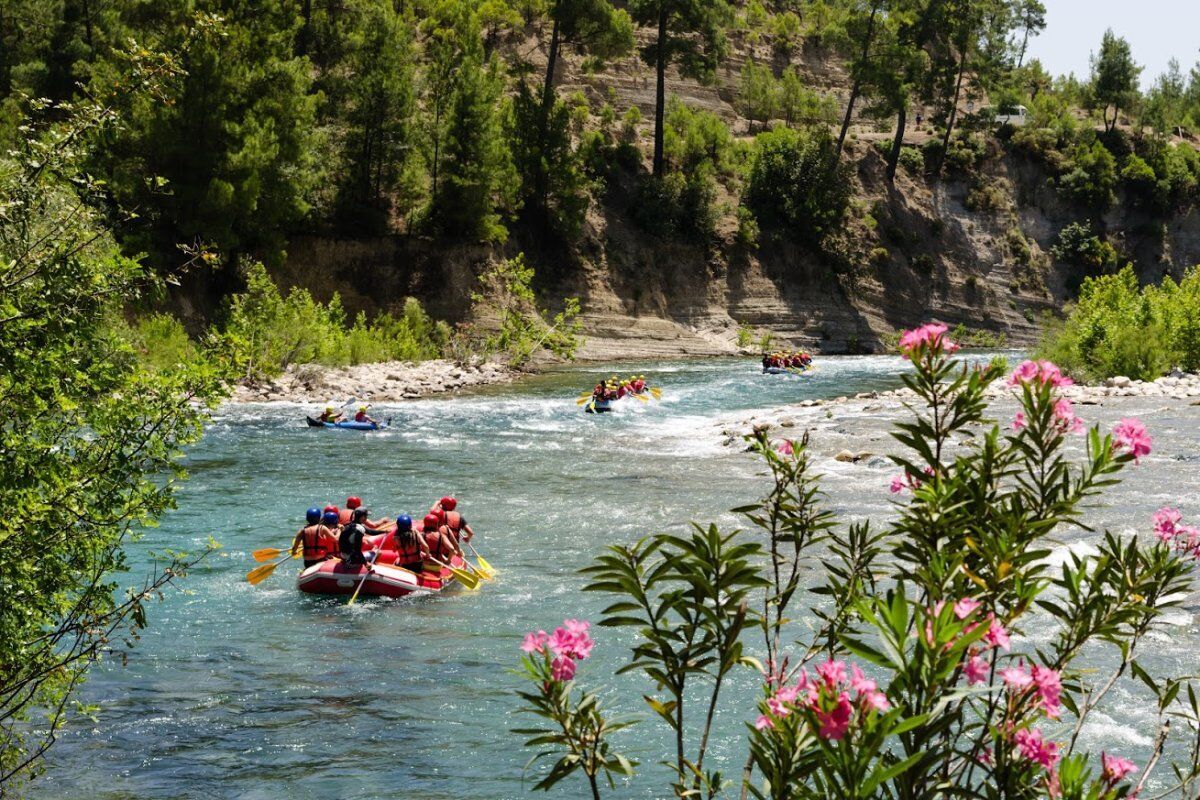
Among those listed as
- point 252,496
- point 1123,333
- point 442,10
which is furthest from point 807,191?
point 252,496

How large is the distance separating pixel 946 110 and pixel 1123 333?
34946 millimetres

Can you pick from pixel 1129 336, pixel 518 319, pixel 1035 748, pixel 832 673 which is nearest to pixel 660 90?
pixel 518 319

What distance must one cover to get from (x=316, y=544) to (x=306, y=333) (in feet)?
67.6

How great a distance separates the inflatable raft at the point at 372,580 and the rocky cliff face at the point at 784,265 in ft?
96.6

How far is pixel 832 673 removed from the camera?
2523 mm

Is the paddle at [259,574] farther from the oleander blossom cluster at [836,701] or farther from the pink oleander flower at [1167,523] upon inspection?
the oleander blossom cluster at [836,701]

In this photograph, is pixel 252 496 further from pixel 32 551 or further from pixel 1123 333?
pixel 1123 333

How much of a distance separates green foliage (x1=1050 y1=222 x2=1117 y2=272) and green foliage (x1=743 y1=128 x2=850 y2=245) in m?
15.8

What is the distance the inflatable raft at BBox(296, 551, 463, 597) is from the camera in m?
12.2

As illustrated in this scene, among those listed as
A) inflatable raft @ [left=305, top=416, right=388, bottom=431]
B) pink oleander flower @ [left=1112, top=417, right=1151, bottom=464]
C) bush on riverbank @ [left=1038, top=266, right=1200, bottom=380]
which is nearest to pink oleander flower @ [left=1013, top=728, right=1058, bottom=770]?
pink oleander flower @ [left=1112, top=417, right=1151, bottom=464]

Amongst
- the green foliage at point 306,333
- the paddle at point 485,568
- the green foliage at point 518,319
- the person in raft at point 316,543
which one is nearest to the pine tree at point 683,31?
the green foliage at point 518,319

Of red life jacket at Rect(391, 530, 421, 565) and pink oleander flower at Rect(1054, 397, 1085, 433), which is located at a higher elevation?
pink oleander flower at Rect(1054, 397, 1085, 433)

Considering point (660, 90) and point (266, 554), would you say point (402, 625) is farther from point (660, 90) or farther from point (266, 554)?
point (660, 90)

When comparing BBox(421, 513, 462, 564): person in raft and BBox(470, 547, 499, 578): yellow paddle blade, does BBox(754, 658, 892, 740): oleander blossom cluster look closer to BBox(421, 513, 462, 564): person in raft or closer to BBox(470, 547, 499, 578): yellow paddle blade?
BBox(470, 547, 499, 578): yellow paddle blade
